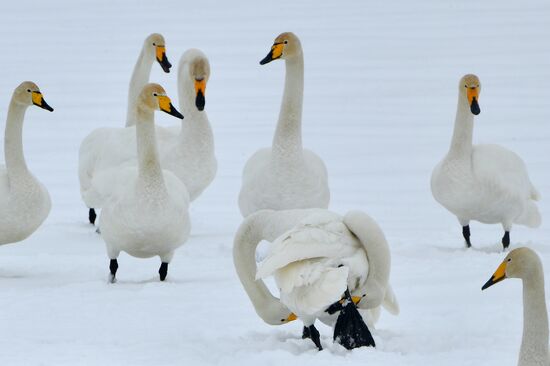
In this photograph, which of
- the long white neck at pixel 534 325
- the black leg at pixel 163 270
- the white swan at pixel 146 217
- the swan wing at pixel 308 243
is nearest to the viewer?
the long white neck at pixel 534 325

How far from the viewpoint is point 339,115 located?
17.3 meters

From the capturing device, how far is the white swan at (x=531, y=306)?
546cm

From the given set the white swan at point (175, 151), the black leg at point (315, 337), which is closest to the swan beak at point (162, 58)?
the white swan at point (175, 151)

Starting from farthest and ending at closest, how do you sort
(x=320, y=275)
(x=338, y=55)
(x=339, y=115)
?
(x=338, y=55) → (x=339, y=115) → (x=320, y=275)

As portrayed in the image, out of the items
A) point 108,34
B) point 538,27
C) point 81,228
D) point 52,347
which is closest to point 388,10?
point 538,27

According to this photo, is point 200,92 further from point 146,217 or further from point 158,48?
point 158,48

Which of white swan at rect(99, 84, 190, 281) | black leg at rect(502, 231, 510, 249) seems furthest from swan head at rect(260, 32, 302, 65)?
black leg at rect(502, 231, 510, 249)

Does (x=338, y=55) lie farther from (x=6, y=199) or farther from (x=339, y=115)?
(x=6, y=199)

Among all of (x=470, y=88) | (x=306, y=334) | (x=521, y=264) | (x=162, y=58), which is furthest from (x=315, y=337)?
(x=162, y=58)

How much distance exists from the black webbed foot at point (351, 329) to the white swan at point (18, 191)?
3.19 m

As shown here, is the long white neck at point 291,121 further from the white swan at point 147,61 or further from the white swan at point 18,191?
the white swan at point 147,61

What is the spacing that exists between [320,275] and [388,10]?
20409 millimetres

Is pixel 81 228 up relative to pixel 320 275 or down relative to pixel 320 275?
down

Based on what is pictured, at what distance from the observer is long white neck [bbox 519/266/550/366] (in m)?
5.45
